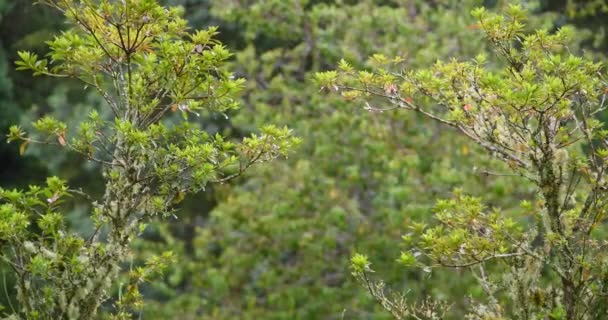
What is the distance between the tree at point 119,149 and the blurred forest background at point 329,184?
2939 millimetres

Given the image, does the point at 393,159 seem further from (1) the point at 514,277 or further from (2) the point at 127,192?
(2) the point at 127,192

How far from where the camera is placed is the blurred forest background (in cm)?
608

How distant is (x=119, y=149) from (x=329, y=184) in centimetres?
371

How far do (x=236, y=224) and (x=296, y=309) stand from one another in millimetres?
1021

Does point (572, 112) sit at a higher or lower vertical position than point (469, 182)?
higher

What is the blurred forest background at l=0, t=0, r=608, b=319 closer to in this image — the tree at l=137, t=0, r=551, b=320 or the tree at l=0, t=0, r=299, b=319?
the tree at l=137, t=0, r=551, b=320

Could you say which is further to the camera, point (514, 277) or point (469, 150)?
point (469, 150)

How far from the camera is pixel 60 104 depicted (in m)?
9.20

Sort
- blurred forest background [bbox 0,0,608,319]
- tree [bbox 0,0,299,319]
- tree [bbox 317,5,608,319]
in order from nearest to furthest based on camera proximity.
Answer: tree [bbox 0,0,299,319] < tree [bbox 317,5,608,319] < blurred forest background [bbox 0,0,608,319]

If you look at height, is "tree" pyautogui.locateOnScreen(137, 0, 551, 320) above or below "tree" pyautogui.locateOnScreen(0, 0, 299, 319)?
below

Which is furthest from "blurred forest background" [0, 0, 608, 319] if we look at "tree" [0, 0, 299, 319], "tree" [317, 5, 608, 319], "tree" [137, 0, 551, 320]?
"tree" [0, 0, 299, 319]

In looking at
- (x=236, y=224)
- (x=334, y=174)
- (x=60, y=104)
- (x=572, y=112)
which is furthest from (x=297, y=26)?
(x=572, y=112)

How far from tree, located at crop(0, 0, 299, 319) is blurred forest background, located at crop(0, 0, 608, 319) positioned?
9.64ft

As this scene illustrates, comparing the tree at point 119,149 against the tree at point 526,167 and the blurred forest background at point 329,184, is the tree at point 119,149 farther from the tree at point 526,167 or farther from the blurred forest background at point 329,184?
the blurred forest background at point 329,184
